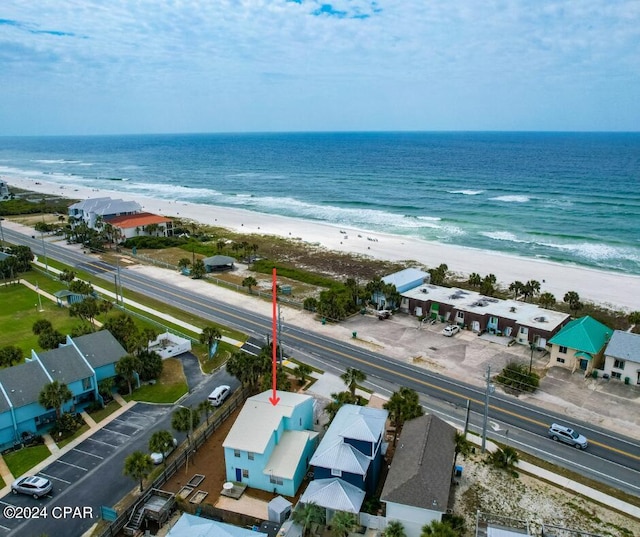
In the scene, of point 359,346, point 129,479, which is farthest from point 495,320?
point 129,479

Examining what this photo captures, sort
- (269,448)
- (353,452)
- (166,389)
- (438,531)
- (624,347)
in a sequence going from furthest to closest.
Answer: (624,347)
(166,389)
(269,448)
(353,452)
(438,531)

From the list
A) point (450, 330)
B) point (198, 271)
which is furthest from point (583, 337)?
point (198, 271)

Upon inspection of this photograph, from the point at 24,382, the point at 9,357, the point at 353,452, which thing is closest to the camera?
the point at 353,452

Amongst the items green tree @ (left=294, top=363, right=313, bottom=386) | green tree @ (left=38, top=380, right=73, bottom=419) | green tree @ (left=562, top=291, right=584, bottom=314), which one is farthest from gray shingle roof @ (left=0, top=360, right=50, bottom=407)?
green tree @ (left=562, top=291, right=584, bottom=314)

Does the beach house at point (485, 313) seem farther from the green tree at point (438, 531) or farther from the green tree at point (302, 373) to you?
the green tree at point (438, 531)

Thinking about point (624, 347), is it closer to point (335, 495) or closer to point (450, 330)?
point (450, 330)

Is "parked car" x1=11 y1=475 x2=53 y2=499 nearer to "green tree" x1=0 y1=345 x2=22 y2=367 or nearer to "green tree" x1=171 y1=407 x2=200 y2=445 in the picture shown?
"green tree" x1=171 y1=407 x2=200 y2=445
